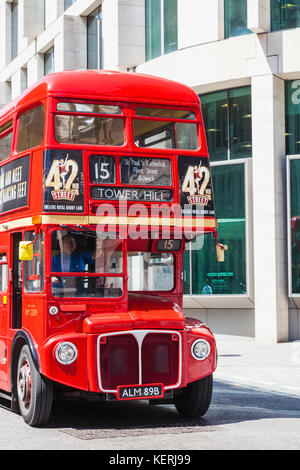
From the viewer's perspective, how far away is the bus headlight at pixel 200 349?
990cm

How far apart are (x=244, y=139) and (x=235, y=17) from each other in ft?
11.6

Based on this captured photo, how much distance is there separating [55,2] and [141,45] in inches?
350

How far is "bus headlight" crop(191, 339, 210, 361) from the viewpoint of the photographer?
9.90m

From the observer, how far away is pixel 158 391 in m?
9.59

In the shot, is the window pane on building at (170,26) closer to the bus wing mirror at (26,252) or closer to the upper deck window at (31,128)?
the upper deck window at (31,128)

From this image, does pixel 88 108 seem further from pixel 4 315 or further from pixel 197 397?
pixel 197 397

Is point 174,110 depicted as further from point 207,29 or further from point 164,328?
point 207,29

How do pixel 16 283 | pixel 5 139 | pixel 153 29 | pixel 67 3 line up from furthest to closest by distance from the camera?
1. pixel 67 3
2. pixel 153 29
3. pixel 5 139
4. pixel 16 283

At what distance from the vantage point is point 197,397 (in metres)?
10.1

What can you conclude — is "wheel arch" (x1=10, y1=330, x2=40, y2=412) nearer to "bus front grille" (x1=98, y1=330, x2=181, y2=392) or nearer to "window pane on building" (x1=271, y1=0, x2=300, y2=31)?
"bus front grille" (x1=98, y1=330, x2=181, y2=392)

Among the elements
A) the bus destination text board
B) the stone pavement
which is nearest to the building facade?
the stone pavement

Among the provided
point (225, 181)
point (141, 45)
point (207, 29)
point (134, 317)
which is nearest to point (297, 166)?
point (225, 181)

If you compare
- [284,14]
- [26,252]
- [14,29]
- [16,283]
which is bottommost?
[16,283]

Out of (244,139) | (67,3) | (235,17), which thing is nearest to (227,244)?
(244,139)
